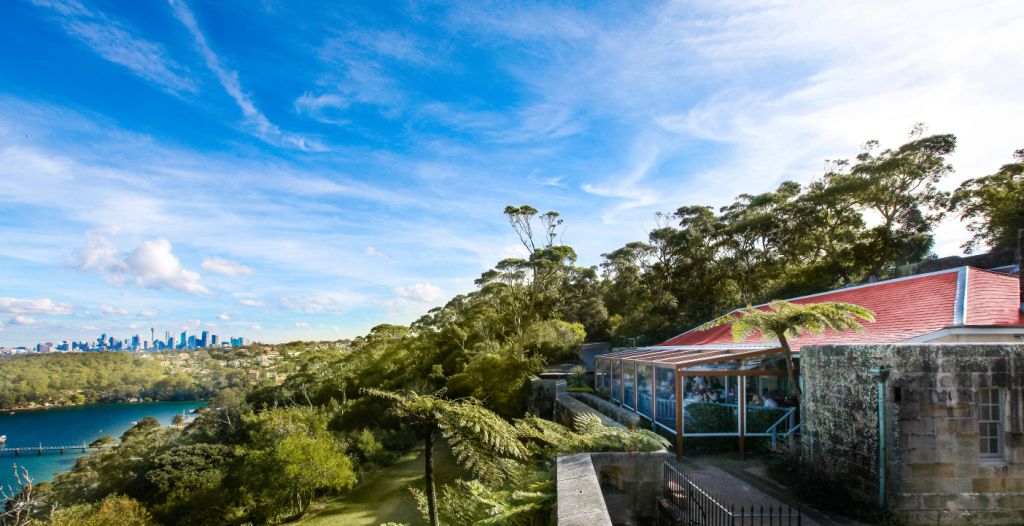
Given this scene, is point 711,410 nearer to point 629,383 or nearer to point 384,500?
point 629,383

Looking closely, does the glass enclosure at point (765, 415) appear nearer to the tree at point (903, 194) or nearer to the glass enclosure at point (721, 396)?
the glass enclosure at point (721, 396)

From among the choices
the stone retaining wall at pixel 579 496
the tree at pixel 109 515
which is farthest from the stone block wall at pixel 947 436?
the tree at pixel 109 515

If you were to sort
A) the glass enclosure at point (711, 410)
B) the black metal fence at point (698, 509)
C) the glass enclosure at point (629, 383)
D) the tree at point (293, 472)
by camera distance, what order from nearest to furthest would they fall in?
the black metal fence at point (698, 509)
the glass enclosure at point (711, 410)
the glass enclosure at point (629, 383)
the tree at point (293, 472)

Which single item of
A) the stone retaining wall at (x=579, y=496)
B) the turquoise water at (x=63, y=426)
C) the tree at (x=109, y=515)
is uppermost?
the stone retaining wall at (x=579, y=496)

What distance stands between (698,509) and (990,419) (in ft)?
14.1

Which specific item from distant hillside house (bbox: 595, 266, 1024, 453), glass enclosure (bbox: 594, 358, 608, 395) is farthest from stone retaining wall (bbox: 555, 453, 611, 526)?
glass enclosure (bbox: 594, 358, 608, 395)

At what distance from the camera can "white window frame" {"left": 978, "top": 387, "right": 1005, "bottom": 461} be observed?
22.6 ft

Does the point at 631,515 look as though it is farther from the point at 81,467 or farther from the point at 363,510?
the point at 81,467

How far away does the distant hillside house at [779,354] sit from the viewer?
941 cm

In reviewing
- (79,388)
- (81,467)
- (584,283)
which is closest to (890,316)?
(584,283)

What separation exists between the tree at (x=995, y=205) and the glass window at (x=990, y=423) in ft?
64.9

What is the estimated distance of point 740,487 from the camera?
8164mm

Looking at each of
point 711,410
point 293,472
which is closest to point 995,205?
point 711,410

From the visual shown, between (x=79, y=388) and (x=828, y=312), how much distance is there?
14157 cm
